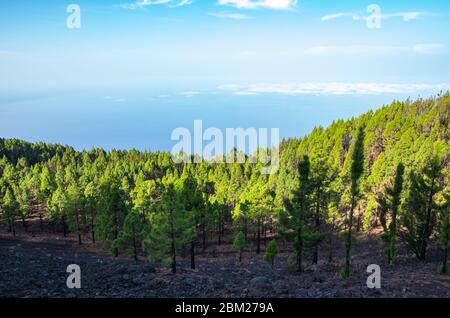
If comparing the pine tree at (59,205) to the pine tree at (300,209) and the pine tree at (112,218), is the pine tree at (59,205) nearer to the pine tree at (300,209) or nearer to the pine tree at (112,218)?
the pine tree at (112,218)

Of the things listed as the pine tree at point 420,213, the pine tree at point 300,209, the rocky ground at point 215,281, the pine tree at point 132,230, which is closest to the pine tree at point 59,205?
the pine tree at point 132,230

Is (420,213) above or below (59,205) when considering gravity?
above

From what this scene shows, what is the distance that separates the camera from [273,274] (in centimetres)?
2881

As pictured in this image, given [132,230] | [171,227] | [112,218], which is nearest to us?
[171,227]

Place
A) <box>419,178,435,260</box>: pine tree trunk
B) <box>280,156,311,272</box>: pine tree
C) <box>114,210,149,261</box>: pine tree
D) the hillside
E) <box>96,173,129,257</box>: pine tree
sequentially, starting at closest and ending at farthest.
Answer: <box>280,156,311,272</box>: pine tree, the hillside, <box>419,178,435,260</box>: pine tree trunk, <box>114,210,149,261</box>: pine tree, <box>96,173,129,257</box>: pine tree

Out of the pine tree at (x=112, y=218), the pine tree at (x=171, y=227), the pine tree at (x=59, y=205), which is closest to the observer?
the pine tree at (x=171, y=227)

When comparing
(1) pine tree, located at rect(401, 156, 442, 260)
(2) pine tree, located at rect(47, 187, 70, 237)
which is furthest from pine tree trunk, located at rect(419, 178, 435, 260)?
(2) pine tree, located at rect(47, 187, 70, 237)

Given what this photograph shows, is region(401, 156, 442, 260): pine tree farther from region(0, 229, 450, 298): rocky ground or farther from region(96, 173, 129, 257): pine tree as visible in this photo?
region(96, 173, 129, 257): pine tree

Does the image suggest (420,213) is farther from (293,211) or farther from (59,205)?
(59,205)

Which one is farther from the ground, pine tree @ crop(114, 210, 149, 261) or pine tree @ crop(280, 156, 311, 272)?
pine tree @ crop(280, 156, 311, 272)

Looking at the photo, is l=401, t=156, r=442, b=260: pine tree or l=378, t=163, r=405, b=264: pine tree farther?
l=401, t=156, r=442, b=260: pine tree

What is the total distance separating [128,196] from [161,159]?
4100 cm

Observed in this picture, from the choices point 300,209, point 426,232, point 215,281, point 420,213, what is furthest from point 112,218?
point 426,232
